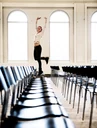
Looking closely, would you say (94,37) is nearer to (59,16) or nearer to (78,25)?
(78,25)

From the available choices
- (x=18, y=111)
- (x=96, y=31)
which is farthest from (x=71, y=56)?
(x=18, y=111)

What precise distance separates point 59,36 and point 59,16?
3.71ft

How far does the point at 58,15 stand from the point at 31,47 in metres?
2.37

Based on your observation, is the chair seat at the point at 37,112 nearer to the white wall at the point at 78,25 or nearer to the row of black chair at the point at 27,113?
the row of black chair at the point at 27,113

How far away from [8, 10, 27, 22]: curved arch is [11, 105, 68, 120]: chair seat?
12.9 meters

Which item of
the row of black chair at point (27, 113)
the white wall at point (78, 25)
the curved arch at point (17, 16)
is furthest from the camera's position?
the curved arch at point (17, 16)

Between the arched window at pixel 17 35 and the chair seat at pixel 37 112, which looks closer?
the chair seat at pixel 37 112

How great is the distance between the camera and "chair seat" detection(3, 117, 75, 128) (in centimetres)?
161

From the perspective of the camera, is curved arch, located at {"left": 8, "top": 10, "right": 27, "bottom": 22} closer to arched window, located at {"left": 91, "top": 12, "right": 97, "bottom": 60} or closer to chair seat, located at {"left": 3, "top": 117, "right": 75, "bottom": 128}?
arched window, located at {"left": 91, "top": 12, "right": 97, "bottom": 60}

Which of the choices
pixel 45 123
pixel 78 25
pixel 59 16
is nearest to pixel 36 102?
pixel 45 123

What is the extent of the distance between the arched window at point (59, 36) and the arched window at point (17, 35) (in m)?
1.53

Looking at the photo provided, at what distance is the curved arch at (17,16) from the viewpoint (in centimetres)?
1473

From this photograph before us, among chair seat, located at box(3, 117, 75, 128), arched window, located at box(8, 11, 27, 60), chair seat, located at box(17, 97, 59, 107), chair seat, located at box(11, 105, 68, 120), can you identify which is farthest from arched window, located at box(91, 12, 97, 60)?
chair seat, located at box(3, 117, 75, 128)

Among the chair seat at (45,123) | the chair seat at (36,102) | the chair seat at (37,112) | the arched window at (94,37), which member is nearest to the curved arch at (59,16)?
the arched window at (94,37)
